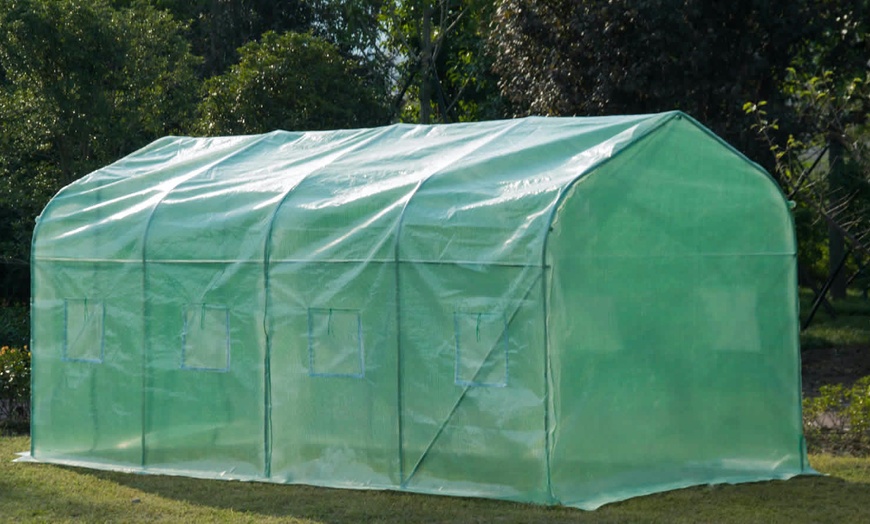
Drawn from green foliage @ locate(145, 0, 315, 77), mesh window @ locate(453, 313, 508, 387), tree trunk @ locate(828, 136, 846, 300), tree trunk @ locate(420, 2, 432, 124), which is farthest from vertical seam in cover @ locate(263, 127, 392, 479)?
green foliage @ locate(145, 0, 315, 77)

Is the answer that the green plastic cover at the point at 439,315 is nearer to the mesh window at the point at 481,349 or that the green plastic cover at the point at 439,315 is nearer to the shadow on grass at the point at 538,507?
the mesh window at the point at 481,349

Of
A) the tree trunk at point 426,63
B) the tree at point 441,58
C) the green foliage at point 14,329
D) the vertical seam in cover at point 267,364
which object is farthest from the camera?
the tree at point 441,58

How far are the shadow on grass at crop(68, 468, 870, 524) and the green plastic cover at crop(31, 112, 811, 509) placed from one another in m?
0.21

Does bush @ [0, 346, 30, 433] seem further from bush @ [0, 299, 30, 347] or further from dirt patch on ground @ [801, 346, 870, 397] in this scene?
dirt patch on ground @ [801, 346, 870, 397]

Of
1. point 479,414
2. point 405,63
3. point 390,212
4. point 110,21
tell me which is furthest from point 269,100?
point 479,414

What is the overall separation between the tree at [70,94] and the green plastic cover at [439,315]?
7182mm

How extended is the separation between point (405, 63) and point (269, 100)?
814 cm

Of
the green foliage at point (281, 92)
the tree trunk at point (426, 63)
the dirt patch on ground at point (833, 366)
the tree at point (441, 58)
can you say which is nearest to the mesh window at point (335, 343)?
the dirt patch on ground at point (833, 366)

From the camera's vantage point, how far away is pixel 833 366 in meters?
18.1

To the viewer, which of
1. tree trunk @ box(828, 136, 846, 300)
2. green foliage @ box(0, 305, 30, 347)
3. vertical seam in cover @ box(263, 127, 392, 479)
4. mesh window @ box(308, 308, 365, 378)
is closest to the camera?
mesh window @ box(308, 308, 365, 378)

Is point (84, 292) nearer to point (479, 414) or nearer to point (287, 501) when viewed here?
point (287, 501)

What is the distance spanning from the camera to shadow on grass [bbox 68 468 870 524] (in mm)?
8828

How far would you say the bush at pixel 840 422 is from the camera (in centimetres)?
1191

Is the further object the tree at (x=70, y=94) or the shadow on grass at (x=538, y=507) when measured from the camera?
the tree at (x=70, y=94)
